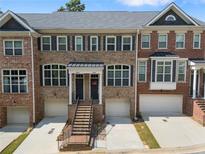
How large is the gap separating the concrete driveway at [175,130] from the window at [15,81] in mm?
11043

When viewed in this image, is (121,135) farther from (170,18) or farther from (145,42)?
(170,18)

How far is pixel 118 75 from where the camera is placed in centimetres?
2262

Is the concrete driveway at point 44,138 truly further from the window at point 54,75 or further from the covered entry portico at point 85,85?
the window at point 54,75

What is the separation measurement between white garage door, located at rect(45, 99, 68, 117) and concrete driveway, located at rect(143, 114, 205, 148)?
24.6 feet

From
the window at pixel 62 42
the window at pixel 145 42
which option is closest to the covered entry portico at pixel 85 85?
the window at pixel 62 42

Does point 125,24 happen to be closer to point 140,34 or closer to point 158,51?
point 140,34

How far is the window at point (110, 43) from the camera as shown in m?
22.3

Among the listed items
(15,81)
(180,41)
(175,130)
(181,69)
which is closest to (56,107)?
(15,81)

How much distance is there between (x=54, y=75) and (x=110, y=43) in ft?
19.4

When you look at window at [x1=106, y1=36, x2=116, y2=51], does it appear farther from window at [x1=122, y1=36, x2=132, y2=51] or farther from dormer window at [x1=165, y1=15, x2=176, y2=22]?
dormer window at [x1=165, y1=15, x2=176, y2=22]

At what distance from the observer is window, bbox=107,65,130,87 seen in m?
22.6

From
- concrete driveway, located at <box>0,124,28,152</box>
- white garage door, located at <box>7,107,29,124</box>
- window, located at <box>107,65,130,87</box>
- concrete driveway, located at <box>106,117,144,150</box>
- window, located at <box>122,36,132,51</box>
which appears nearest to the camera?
concrete driveway, located at <box>106,117,144,150</box>

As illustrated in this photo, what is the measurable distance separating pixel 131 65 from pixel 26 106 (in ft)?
32.7

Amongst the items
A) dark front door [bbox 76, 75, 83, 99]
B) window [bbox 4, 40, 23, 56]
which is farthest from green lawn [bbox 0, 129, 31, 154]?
window [bbox 4, 40, 23, 56]
